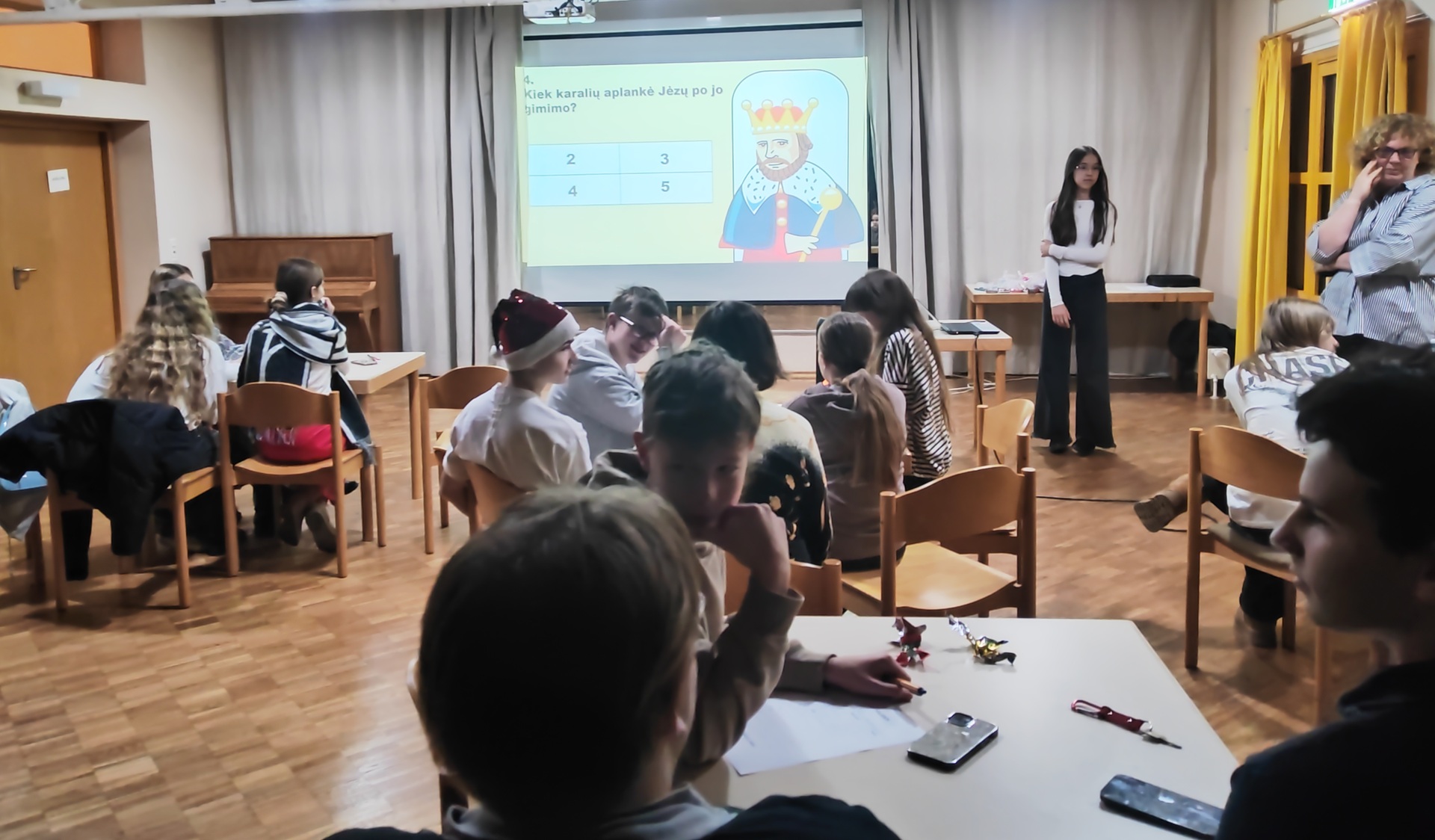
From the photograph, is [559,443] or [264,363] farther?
[264,363]

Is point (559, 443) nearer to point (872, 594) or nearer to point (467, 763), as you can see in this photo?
point (872, 594)

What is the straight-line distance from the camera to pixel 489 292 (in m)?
7.62

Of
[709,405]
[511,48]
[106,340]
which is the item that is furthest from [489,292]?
[709,405]

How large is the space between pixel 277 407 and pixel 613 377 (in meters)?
1.16

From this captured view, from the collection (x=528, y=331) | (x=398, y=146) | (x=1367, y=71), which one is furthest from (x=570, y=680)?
(x=398, y=146)

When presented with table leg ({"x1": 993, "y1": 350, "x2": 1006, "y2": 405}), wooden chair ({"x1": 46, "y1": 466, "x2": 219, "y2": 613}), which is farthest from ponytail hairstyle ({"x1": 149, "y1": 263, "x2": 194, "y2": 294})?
table leg ({"x1": 993, "y1": 350, "x2": 1006, "y2": 405})

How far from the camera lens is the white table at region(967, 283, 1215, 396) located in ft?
21.6

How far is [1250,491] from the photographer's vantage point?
8.77ft

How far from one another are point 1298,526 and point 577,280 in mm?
6885

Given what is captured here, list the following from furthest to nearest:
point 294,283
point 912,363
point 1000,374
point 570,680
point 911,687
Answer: point 1000,374
point 294,283
point 912,363
point 911,687
point 570,680

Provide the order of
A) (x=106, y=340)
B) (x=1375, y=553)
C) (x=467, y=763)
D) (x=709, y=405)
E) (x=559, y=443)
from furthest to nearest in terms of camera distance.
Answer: (x=106, y=340) → (x=559, y=443) → (x=709, y=405) → (x=1375, y=553) → (x=467, y=763)

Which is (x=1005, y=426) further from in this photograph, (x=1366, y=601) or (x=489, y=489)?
(x=1366, y=601)

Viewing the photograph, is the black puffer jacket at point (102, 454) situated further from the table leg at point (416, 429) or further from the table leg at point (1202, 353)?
the table leg at point (1202, 353)

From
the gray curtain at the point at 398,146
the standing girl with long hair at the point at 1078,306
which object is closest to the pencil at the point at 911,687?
the standing girl with long hair at the point at 1078,306
